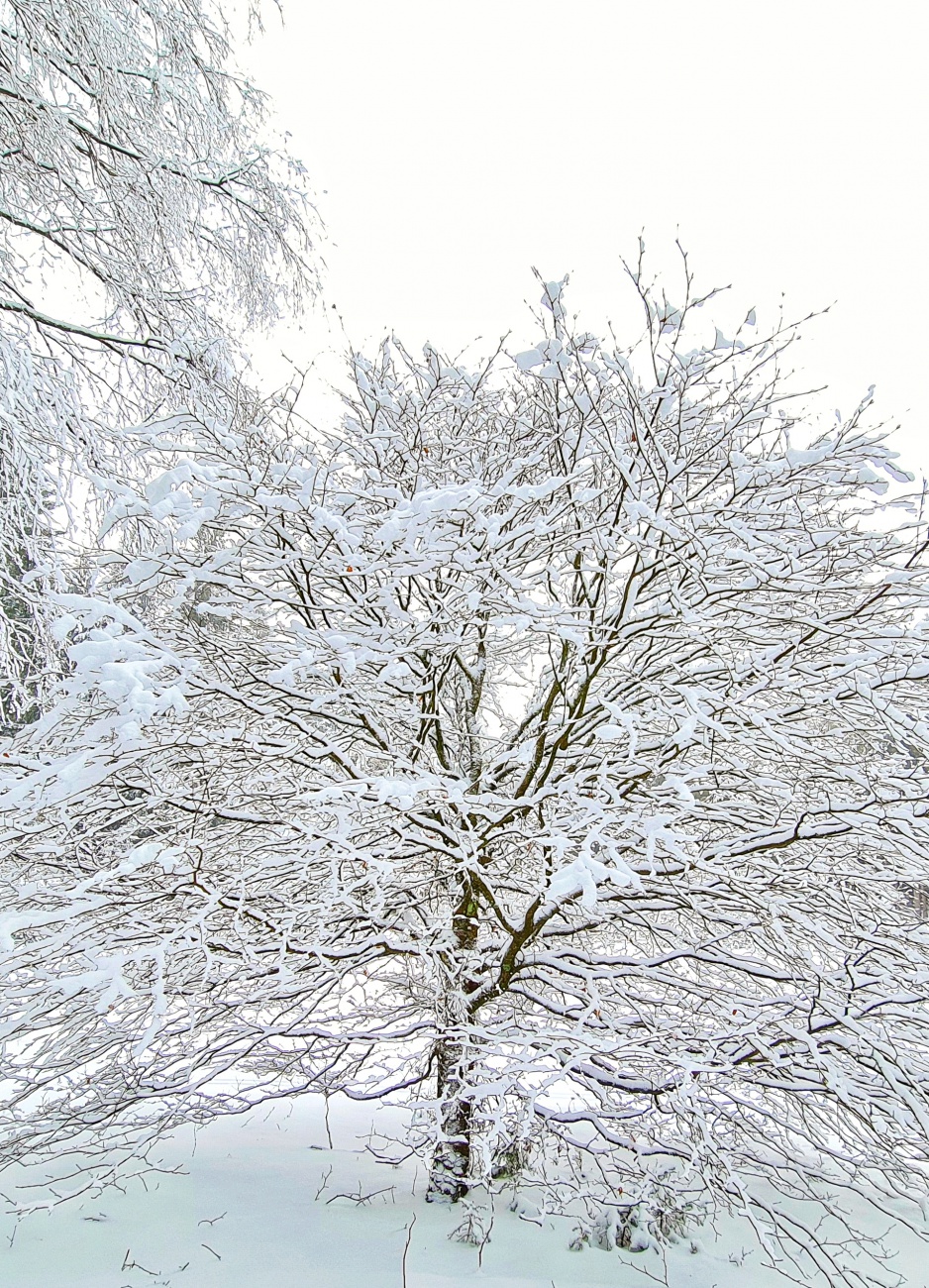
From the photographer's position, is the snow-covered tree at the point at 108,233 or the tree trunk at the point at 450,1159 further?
the tree trunk at the point at 450,1159

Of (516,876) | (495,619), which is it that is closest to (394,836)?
(516,876)

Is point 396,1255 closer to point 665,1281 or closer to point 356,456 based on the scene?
point 665,1281

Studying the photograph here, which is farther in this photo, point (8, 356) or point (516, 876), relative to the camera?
point (516, 876)

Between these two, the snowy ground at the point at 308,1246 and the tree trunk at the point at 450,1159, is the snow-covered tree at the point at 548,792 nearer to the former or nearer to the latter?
the tree trunk at the point at 450,1159

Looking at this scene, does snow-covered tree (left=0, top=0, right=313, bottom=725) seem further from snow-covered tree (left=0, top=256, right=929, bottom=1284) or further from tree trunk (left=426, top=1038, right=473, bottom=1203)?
tree trunk (left=426, top=1038, right=473, bottom=1203)

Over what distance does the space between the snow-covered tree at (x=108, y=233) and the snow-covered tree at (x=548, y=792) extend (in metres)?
0.42

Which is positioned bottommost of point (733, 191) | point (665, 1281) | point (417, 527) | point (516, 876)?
point (665, 1281)

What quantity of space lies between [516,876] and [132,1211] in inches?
81.8

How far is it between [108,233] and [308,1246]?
14.5 ft

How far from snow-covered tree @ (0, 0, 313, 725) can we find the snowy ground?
1.98m

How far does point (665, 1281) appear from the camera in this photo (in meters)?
2.54

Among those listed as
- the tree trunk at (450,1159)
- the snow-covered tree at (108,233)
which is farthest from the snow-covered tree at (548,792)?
the snow-covered tree at (108,233)

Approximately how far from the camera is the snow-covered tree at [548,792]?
7.73 feet

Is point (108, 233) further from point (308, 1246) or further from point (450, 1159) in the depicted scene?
point (450, 1159)
